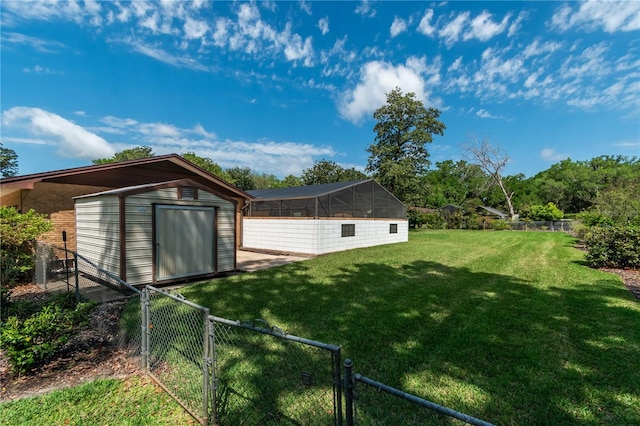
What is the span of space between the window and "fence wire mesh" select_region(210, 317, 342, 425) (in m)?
9.94

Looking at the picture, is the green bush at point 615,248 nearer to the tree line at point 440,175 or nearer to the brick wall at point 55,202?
the tree line at point 440,175

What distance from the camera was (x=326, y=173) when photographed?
38.3m

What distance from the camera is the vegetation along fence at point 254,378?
187cm

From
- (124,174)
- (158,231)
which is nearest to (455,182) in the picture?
(124,174)

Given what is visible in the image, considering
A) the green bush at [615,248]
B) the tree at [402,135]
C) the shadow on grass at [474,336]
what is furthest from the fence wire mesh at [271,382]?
the tree at [402,135]

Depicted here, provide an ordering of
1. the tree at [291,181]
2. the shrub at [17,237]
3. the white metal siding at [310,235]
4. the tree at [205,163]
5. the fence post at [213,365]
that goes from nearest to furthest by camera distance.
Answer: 1. the fence post at [213,365]
2. the shrub at [17,237]
3. the white metal siding at [310,235]
4. the tree at [205,163]
5. the tree at [291,181]

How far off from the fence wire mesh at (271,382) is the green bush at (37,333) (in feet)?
5.37

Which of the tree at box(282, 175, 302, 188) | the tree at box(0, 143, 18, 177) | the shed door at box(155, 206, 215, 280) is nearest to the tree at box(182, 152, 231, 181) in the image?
the tree at box(282, 175, 302, 188)

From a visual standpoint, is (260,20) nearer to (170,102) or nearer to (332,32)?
(332,32)

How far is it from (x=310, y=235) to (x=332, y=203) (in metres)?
1.84

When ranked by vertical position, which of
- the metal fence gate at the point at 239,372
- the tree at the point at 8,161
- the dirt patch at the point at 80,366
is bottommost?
the dirt patch at the point at 80,366

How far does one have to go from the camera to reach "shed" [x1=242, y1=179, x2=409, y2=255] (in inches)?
488

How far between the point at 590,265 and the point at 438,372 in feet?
31.8

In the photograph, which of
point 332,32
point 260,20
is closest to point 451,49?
point 332,32
